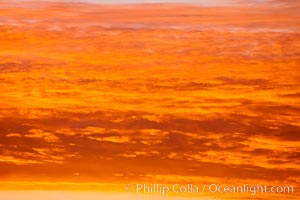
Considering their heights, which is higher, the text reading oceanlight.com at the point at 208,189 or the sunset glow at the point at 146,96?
the sunset glow at the point at 146,96

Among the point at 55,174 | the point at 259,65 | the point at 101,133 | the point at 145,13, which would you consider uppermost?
the point at 145,13

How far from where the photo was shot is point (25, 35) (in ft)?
11.5

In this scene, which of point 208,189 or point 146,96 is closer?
point 208,189

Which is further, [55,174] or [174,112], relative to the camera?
[174,112]

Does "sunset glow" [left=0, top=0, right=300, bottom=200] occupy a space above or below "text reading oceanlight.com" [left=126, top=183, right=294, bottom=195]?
above

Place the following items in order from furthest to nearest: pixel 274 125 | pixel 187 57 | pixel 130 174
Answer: pixel 187 57
pixel 274 125
pixel 130 174

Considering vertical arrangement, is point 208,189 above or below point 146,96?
below

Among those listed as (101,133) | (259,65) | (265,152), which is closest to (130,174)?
(101,133)

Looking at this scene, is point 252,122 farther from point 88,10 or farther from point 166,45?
point 88,10

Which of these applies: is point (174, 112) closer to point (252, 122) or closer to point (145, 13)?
point (252, 122)

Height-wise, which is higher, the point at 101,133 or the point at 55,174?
the point at 101,133

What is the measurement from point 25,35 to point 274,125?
4.80ft

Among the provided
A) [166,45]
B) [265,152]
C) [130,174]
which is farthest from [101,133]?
[265,152]

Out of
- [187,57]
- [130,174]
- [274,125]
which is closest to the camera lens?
[130,174]
